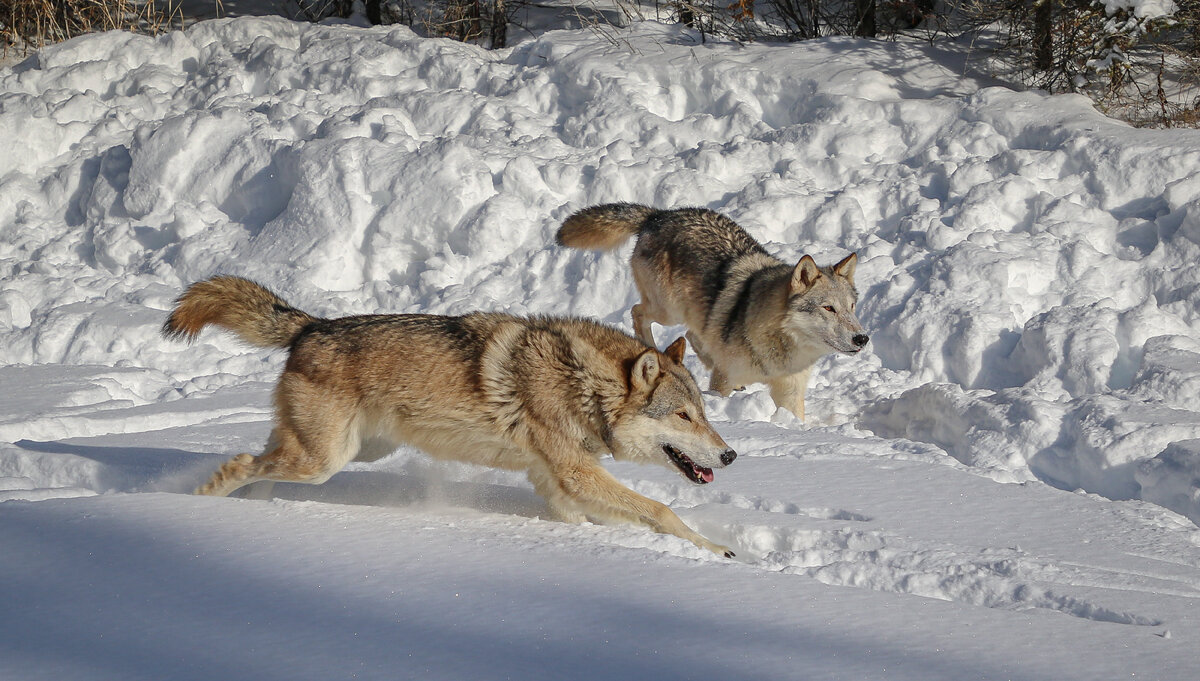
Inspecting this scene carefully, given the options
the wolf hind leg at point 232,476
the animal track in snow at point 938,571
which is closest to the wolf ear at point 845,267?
the animal track in snow at point 938,571

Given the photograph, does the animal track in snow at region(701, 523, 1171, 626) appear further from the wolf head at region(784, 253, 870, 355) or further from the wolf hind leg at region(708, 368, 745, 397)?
the wolf hind leg at region(708, 368, 745, 397)

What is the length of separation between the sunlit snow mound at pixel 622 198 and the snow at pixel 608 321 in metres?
0.04

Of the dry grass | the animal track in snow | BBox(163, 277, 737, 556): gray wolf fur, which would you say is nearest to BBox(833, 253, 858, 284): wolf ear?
BBox(163, 277, 737, 556): gray wolf fur

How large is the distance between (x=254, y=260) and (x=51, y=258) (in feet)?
7.91

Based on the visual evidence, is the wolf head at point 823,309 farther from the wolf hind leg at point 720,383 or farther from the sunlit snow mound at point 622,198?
the wolf hind leg at point 720,383

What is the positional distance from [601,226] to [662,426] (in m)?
4.01

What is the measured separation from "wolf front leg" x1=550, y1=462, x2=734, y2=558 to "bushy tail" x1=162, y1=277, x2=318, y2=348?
1758 millimetres

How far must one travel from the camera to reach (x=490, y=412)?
16.6 ft

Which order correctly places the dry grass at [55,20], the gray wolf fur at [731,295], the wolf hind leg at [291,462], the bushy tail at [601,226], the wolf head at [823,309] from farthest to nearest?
the dry grass at [55,20]
the bushy tail at [601,226]
the gray wolf fur at [731,295]
the wolf head at [823,309]
the wolf hind leg at [291,462]

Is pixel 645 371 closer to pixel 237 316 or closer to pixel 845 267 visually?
pixel 237 316

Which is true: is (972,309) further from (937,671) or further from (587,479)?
(937,671)

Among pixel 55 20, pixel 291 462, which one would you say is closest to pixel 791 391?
pixel 291 462

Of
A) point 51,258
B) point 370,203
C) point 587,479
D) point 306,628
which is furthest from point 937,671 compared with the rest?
point 51,258

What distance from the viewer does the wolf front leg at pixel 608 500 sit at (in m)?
4.82
